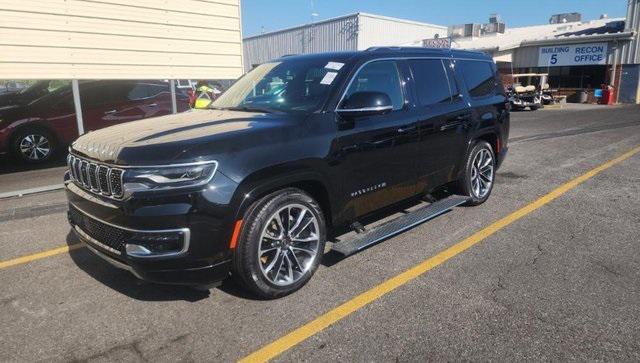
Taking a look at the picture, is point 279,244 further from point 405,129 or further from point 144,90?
point 144,90

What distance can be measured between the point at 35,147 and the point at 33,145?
0.17ft

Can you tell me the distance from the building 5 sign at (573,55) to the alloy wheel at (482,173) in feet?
92.0

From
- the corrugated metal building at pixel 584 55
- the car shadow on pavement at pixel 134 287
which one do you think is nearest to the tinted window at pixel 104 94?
the car shadow on pavement at pixel 134 287

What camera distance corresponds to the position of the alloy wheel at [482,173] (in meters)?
5.79

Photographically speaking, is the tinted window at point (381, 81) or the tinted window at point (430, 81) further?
the tinted window at point (430, 81)

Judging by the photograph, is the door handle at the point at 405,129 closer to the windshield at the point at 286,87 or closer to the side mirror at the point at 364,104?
the side mirror at the point at 364,104

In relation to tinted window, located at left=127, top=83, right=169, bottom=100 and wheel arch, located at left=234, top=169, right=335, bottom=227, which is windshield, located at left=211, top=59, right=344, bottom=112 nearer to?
wheel arch, located at left=234, top=169, right=335, bottom=227

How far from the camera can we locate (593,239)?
4.73m

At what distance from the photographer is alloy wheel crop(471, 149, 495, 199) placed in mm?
5785

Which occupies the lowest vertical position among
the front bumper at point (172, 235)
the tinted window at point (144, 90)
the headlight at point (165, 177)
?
the front bumper at point (172, 235)

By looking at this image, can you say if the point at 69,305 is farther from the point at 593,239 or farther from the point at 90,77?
the point at 90,77

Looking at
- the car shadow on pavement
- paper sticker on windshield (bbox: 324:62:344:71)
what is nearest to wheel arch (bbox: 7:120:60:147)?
the car shadow on pavement

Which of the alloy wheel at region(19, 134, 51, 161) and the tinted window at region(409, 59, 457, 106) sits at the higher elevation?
the tinted window at region(409, 59, 457, 106)

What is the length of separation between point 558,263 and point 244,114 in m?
→ 3.01
